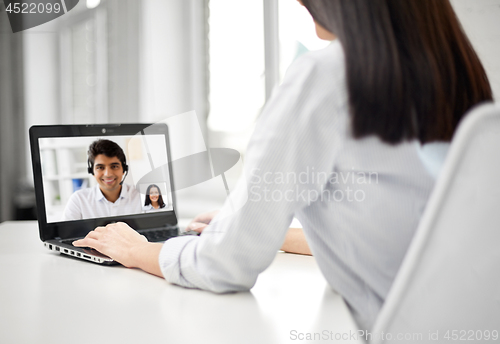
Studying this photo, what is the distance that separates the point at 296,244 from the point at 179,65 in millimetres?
1514

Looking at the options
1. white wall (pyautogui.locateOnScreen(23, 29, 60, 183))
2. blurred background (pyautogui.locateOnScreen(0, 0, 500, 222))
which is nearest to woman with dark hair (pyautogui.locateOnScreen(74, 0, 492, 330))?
blurred background (pyautogui.locateOnScreen(0, 0, 500, 222))

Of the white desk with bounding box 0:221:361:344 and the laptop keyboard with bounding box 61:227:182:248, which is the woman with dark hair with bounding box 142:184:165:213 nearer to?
the laptop keyboard with bounding box 61:227:182:248


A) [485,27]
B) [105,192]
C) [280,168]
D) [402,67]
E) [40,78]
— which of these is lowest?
[105,192]

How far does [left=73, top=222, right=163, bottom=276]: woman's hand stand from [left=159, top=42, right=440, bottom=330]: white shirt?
17 cm

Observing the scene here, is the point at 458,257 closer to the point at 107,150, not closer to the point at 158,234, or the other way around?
the point at 158,234

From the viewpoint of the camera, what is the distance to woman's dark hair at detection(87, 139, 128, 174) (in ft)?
3.24

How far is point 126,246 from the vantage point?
74 cm

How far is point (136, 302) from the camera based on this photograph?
1.84ft

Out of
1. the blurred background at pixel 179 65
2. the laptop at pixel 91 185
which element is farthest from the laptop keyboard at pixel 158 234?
the blurred background at pixel 179 65

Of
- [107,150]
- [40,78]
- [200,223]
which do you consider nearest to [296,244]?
[200,223]

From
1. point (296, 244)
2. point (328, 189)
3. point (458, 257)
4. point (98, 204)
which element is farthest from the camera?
point (98, 204)

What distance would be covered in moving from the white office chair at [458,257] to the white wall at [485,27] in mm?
1689

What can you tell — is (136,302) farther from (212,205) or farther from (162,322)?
(212,205)

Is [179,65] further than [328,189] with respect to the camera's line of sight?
Yes
